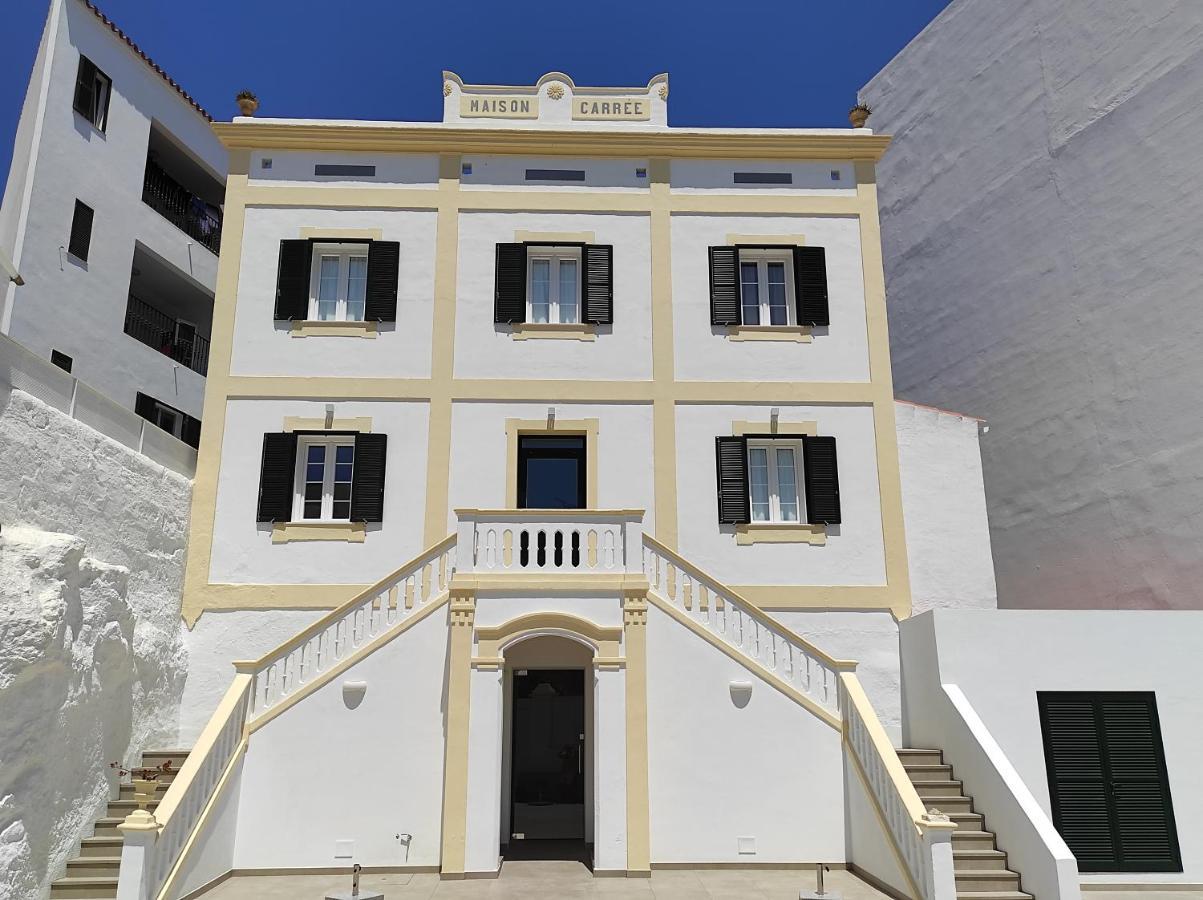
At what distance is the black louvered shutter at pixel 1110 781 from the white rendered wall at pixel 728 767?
2804 millimetres

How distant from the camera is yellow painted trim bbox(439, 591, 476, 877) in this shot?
11.1 m

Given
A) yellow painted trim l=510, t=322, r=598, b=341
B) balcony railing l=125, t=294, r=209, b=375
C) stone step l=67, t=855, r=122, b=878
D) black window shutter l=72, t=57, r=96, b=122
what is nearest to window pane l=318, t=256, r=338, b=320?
yellow painted trim l=510, t=322, r=598, b=341

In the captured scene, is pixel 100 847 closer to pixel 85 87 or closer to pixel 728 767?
pixel 728 767

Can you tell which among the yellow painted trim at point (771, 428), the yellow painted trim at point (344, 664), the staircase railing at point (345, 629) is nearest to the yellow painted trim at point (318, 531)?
the staircase railing at point (345, 629)

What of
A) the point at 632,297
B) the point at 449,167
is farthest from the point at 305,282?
the point at 632,297

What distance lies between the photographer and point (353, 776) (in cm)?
1156

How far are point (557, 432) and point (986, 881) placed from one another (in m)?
8.62

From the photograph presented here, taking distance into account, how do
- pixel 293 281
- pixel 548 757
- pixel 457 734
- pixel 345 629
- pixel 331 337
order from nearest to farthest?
pixel 457 734 → pixel 345 629 → pixel 548 757 → pixel 331 337 → pixel 293 281

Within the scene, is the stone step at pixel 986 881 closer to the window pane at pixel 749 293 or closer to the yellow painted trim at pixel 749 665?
the yellow painted trim at pixel 749 665

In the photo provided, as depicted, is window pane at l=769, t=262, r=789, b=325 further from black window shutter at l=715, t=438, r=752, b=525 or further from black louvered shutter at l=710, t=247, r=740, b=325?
black window shutter at l=715, t=438, r=752, b=525

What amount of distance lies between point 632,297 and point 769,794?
819cm

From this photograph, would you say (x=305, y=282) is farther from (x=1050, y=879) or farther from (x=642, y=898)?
(x=1050, y=879)

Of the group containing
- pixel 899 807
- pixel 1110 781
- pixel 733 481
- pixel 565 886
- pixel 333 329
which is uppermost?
pixel 333 329

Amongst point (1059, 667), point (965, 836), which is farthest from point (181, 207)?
point (965, 836)
